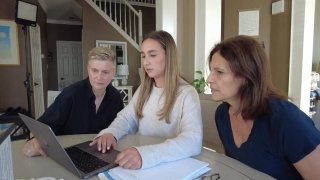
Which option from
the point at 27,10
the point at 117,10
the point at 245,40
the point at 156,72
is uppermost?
the point at 117,10

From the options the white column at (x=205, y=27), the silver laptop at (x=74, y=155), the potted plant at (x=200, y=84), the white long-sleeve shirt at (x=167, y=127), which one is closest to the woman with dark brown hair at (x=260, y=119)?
the white long-sleeve shirt at (x=167, y=127)

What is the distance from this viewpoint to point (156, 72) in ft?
4.36

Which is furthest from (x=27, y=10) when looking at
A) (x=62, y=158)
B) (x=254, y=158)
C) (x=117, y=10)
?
(x=254, y=158)

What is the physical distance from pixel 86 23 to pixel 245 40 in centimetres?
546

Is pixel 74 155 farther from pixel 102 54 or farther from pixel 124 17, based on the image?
pixel 124 17

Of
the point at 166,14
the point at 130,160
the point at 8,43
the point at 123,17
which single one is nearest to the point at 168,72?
the point at 130,160

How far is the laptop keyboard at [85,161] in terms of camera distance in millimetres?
915

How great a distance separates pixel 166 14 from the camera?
3.01 m

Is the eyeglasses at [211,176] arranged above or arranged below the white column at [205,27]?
below

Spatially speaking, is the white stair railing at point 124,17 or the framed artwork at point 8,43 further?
the white stair railing at point 124,17

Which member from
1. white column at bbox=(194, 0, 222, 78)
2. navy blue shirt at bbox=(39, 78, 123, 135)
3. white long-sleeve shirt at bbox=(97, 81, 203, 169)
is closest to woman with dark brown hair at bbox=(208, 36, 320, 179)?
white long-sleeve shirt at bbox=(97, 81, 203, 169)

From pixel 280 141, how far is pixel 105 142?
2.35 ft

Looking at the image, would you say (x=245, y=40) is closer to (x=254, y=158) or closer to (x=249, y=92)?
(x=249, y=92)

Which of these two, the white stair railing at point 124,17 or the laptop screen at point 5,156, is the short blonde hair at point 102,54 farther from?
the white stair railing at point 124,17
